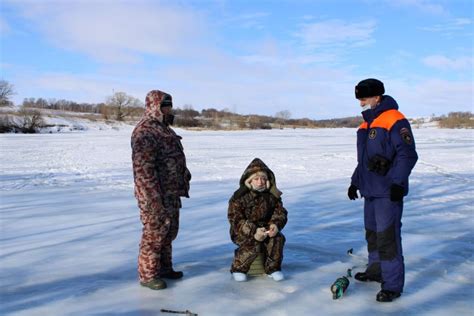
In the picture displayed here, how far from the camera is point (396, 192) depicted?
11.4 ft

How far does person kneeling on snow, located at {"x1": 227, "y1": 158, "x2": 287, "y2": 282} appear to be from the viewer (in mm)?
4084

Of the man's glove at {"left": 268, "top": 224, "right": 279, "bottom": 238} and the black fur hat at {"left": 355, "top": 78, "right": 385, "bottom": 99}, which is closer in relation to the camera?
the black fur hat at {"left": 355, "top": 78, "right": 385, "bottom": 99}

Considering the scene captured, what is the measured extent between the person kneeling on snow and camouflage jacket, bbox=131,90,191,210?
556mm

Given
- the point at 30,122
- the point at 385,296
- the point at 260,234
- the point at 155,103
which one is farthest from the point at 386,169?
the point at 30,122

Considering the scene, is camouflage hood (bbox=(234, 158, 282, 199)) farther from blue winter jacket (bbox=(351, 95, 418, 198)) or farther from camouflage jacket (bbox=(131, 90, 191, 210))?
blue winter jacket (bbox=(351, 95, 418, 198))

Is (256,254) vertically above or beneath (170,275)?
above

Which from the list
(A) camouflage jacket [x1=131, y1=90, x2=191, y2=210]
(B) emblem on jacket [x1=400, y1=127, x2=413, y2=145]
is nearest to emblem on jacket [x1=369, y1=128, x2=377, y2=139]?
(B) emblem on jacket [x1=400, y1=127, x2=413, y2=145]

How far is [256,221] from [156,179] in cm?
104

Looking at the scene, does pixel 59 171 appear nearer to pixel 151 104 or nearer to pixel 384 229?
pixel 151 104

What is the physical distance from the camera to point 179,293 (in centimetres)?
377

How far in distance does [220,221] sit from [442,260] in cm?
294

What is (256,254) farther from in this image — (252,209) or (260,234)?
(252,209)

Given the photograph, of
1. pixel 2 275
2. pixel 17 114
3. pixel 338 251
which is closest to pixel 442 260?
pixel 338 251

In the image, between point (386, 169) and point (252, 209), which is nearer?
point (386, 169)
